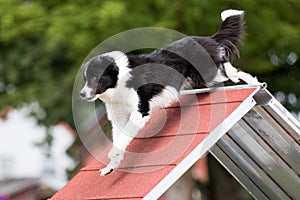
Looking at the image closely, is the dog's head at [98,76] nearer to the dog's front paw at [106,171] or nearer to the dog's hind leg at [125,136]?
A: the dog's hind leg at [125,136]

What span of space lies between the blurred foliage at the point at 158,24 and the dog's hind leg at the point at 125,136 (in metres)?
5.63

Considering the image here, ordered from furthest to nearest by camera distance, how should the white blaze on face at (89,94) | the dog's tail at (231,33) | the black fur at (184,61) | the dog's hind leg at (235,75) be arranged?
the dog's tail at (231,33) < the dog's hind leg at (235,75) < the black fur at (184,61) < the white blaze on face at (89,94)

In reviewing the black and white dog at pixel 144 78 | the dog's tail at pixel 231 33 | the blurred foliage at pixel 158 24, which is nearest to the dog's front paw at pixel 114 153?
the black and white dog at pixel 144 78

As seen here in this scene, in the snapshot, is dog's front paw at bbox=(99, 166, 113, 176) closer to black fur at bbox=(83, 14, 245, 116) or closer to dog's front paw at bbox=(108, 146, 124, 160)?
dog's front paw at bbox=(108, 146, 124, 160)

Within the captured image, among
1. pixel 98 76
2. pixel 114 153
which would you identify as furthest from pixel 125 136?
pixel 98 76

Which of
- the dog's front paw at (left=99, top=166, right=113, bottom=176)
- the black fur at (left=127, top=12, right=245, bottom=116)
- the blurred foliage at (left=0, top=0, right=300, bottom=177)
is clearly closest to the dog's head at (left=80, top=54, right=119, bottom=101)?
the black fur at (left=127, top=12, right=245, bottom=116)

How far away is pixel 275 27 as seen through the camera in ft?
37.9

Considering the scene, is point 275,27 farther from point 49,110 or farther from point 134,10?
point 49,110

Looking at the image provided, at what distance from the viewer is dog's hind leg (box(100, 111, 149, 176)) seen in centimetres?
536

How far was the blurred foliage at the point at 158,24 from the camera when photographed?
11305mm

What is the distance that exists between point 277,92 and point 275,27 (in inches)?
84.6

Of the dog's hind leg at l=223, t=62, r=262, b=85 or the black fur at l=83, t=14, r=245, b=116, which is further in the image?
the dog's hind leg at l=223, t=62, r=262, b=85

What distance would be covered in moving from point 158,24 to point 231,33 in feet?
16.7

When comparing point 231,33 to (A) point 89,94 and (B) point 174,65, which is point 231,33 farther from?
(A) point 89,94
